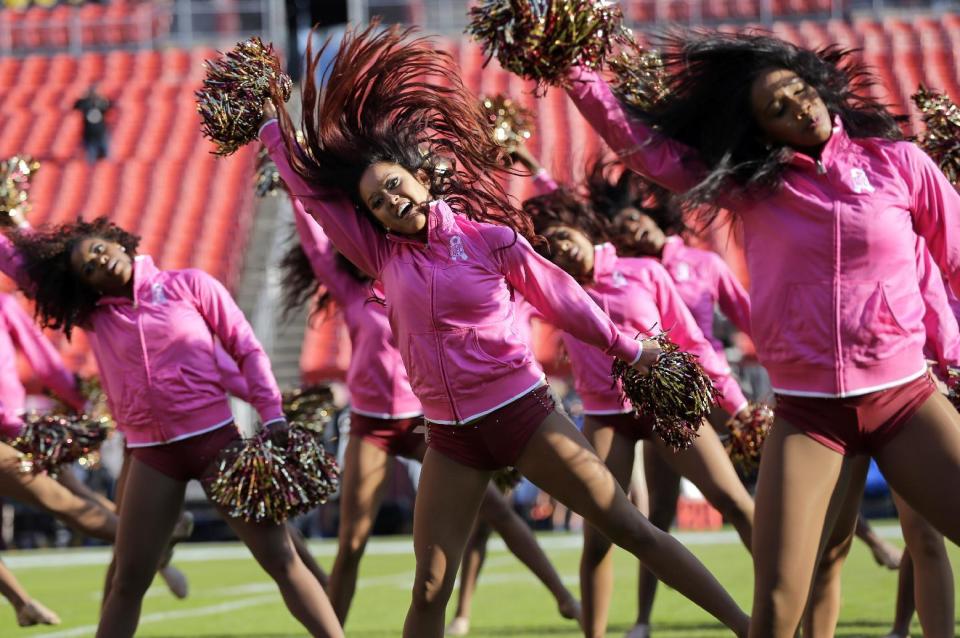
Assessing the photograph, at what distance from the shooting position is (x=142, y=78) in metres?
19.8

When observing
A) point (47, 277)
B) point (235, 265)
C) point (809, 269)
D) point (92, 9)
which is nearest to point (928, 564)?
point (809, 269)

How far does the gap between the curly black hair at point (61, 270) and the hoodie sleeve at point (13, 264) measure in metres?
0.02

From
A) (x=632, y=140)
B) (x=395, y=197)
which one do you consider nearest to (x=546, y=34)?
(x=632, y=140)

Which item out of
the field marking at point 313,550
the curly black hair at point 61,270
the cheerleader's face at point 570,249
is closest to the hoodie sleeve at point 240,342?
the curly black hair at point 61,270

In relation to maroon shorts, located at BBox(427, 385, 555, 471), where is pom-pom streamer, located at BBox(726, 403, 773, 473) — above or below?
below

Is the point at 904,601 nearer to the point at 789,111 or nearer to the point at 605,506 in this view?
the point at 605,506

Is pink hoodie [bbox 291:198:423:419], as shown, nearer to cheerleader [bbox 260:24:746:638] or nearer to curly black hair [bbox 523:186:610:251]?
curly black hair [bbox 523:186:610:251]

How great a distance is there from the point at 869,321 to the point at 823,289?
0.46 feet

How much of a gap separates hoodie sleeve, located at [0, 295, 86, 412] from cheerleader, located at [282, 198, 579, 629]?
1172 millimetres

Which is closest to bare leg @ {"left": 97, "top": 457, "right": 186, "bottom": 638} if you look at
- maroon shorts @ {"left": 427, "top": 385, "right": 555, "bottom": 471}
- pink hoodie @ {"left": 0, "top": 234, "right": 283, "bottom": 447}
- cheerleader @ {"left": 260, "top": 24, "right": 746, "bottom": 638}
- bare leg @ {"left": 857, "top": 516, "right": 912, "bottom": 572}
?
pink hoodie @ {"left": 0, "top": 234, "right": 283, "bottom": 447}

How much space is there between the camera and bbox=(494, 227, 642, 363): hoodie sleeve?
3.79 m

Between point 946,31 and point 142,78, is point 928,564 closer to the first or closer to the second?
point 946,31

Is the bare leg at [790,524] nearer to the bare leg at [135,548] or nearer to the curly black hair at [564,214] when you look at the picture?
the bare leg at [135,548]

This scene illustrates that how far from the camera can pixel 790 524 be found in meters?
3.44
